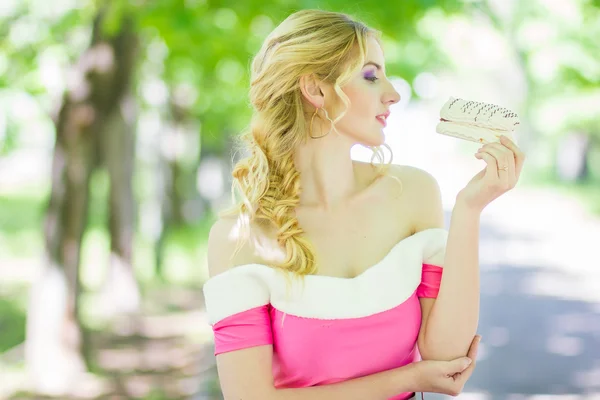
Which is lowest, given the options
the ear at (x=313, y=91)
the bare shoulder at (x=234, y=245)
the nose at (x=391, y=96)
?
the bare shoulder at (x=234, y=245)

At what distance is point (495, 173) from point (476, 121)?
0.18m

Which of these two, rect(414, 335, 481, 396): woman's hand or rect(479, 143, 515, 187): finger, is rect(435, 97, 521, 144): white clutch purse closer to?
rect(479, 143, 515, 187): finger

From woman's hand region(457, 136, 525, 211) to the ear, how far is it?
0.50 meters

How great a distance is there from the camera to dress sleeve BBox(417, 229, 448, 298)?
2.39 m

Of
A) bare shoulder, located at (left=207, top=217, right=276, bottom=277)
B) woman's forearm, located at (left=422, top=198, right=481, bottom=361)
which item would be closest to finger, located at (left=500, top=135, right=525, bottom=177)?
woman's forearm, located at (left=422, top=198, right=481, bottom=361)

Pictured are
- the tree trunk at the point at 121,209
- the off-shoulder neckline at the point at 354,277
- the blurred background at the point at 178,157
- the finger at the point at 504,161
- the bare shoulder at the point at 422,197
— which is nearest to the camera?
the finger at the point at 504,161

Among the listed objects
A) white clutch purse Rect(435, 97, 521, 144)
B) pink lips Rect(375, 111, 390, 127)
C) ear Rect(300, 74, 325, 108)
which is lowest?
white clutch purse Rect(435, 97, 521, 144)

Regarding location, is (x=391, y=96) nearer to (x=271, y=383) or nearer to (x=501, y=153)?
(x=501, y=153)

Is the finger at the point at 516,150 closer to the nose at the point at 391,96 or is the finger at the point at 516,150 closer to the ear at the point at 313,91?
the nose at the point at 391,96

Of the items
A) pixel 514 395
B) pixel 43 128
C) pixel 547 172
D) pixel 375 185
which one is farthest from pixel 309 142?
pixel 547 172

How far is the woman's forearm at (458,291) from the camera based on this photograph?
7.39 feet

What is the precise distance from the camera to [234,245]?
94.0 inches

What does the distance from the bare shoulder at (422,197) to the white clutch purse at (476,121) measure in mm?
238

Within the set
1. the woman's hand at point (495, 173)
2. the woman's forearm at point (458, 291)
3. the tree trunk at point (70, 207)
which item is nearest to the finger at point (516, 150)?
the woman's hand at point (495, 173)
